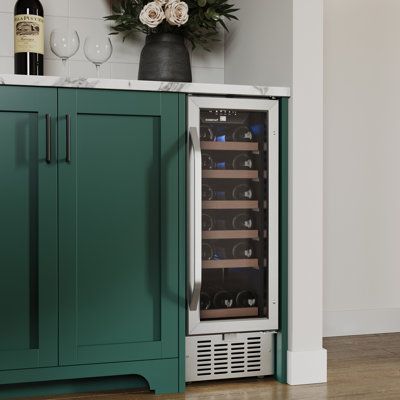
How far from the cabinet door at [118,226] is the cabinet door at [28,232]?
47 mm

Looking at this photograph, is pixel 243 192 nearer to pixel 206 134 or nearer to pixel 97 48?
pixel 206 134

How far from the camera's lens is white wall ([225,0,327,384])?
288cm

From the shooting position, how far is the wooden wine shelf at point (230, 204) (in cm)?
289

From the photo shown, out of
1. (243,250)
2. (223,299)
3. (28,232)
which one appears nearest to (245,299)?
(223,299)

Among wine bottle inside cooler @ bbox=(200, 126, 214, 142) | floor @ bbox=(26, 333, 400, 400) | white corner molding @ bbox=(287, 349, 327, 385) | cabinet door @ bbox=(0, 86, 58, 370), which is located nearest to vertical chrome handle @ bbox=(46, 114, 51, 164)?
cabinet door @ bbox=(0, 86, 58, 370)

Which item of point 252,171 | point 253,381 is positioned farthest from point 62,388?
point 252,171

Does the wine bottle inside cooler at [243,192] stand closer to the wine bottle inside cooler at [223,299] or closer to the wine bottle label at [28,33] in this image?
the wine bottle inside cooler at [223,299]

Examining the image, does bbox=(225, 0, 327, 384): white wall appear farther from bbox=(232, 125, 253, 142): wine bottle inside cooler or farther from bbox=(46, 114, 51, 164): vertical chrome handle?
bbox=(46, 114, 51, 164): vertical chrome handle

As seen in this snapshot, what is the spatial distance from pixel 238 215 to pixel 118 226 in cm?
57

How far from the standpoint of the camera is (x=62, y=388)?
2.76 meters

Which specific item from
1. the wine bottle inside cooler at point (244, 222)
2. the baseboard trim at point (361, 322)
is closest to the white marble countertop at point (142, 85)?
the wine bottle inside cooler at point (244, 222)

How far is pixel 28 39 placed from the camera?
2.88 meters

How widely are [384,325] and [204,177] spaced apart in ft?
5.63

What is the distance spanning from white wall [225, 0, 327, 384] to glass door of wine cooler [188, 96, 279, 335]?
9 cm
